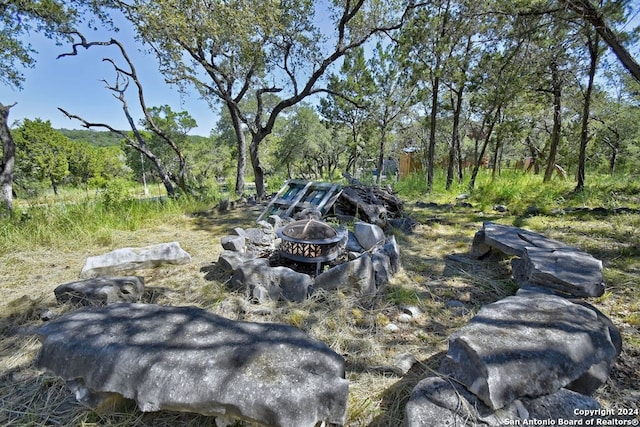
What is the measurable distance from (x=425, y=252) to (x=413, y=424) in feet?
8.97

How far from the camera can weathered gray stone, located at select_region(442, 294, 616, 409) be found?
3.44 feet

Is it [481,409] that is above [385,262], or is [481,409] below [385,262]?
below

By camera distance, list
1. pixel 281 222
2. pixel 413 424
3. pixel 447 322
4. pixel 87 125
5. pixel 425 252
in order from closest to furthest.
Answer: pixel 413 424 < pixel 447 322 < pixel 425 252 < pixel 281 222 < pixel 87 125

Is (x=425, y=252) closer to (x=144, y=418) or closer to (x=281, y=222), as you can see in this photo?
(x=281, y=222)

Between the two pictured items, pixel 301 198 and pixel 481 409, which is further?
pixel 301 198

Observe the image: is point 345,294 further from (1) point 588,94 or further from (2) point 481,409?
(1) point 588,94

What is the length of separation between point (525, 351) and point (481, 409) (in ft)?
1.11

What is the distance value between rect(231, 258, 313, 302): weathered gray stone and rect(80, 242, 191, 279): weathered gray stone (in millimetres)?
1024

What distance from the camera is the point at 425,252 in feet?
11.5

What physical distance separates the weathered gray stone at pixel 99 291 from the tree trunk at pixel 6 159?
12.8 feet

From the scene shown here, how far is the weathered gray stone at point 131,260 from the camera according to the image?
8.54 ft

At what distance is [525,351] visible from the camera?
1147mm

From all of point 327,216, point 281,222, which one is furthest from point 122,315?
point 327,216

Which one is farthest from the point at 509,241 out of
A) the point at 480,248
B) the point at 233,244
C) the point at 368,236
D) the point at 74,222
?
the point at 74,222
